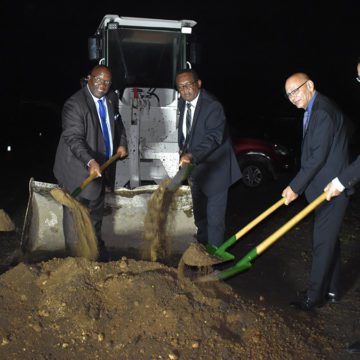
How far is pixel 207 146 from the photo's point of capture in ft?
16.1

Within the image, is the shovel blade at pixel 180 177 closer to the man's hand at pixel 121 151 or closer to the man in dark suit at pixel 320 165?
the man's hand at pixel 121 151

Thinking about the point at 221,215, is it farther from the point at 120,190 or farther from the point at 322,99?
the point at 322,99

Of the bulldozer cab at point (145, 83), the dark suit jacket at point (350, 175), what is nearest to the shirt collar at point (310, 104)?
the dark suit jacket at point (350, 175)

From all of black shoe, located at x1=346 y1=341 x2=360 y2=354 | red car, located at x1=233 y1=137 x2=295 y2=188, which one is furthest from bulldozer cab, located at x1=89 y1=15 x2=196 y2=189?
black shoe, located at x1=346 y1=341 x2=360 y2=354

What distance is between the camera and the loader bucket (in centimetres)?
536

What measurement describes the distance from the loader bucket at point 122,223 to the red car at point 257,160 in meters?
4.82

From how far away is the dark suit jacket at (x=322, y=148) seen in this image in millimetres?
3957

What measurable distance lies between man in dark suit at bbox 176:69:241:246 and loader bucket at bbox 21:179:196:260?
1.35ft

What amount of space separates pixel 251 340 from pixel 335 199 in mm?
1435

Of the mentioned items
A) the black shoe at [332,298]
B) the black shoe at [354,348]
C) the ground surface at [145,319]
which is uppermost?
the ground surface at [145,319]

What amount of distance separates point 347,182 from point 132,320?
1972 millimetres

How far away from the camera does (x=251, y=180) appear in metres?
10.3

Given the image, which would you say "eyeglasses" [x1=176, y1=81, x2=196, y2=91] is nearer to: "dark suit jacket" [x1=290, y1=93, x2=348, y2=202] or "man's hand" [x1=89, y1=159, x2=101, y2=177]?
"man's hand" [x1=89, y1=159, x2=101, y2=177]

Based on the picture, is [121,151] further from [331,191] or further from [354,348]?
[354,348]
